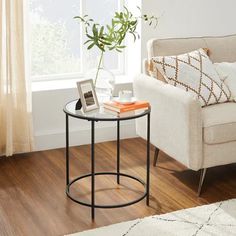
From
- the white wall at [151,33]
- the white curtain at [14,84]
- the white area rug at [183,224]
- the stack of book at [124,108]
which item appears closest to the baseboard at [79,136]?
the white wall at [151,33]

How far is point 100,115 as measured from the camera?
323 cm

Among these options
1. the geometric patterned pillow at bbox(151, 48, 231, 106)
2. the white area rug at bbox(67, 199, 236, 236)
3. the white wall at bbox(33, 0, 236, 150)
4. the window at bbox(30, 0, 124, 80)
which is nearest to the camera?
the white area rug at bbox(67, 199, 236, 236)

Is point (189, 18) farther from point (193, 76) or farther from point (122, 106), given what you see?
point (122, 106)

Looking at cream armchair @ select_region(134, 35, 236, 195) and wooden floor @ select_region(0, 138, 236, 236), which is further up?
cream armchair @ select_region(134, 35, 236, 195)

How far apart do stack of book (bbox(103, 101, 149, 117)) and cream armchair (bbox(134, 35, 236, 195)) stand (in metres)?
0.26

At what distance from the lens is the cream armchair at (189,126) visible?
136 inches

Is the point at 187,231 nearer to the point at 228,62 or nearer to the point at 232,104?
the point at 232,104

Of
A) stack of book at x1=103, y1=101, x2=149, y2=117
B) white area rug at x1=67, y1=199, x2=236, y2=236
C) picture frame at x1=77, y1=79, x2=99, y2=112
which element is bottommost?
white area rug at x1=67, y1=199, x2=236, y2=236

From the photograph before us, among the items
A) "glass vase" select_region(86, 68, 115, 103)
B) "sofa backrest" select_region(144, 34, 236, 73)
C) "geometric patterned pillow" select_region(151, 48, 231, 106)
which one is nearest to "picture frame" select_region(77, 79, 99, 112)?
"glass vase" select_region(86, 68, 115, 103)

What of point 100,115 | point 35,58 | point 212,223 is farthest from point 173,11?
point 212,223

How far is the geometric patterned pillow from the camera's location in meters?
3.77

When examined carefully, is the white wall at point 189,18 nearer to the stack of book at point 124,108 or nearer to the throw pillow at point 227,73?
the throw pillow at point 227,73

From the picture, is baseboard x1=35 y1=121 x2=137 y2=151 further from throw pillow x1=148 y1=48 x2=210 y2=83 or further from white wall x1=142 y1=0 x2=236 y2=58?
throw pillow x1=148 y1=48 x2=210 y2=83

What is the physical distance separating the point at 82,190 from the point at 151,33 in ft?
5.05
